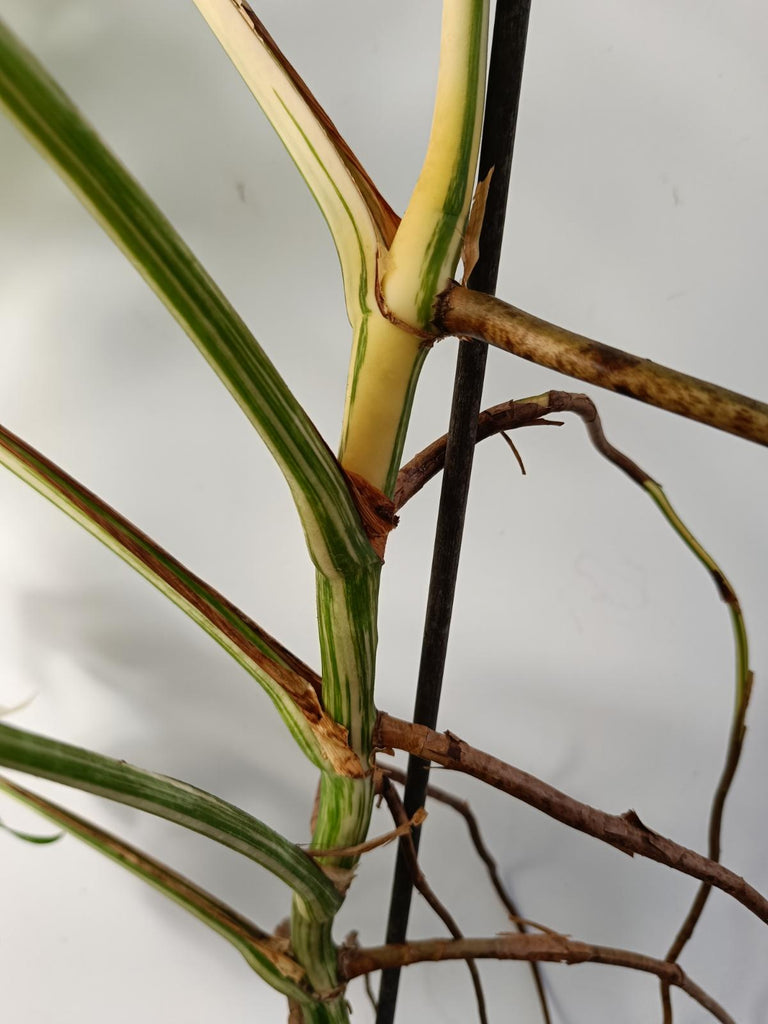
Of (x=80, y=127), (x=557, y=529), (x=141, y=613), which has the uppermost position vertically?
(x=557, y=529)

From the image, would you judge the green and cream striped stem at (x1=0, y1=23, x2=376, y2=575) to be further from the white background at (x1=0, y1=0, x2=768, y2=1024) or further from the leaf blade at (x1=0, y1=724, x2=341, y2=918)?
the white background at (x1=0, y1=0, x2=768, y2=1024)

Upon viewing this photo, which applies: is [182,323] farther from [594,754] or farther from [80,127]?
[594,754]

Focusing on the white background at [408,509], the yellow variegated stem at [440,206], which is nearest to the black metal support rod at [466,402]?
the yellow variegated stem at [440,206]

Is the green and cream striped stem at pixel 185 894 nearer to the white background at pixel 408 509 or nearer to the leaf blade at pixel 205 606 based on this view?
the leaf blade at pixel 205 606

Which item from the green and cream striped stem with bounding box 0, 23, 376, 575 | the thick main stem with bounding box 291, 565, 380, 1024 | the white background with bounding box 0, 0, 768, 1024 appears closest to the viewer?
the green and cream striped stem with bounding box 0, 23, 376, 575

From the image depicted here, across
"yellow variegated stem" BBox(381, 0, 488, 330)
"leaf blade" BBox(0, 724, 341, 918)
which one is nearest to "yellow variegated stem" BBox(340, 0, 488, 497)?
"yellow variegated stem" BBox(381, 0, 488, 330)

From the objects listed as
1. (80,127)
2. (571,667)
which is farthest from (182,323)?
(571,667)

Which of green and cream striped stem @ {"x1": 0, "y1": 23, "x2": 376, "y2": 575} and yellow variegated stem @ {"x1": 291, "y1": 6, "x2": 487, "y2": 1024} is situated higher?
yellow variegated stem @ {"x1": 291, "y1": 6, "x2": 487, "y2": 1024}
